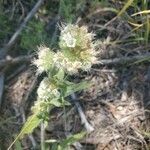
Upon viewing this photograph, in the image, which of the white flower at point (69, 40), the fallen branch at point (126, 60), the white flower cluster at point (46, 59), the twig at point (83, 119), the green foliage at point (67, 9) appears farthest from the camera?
the green foliage at point (67, 9)

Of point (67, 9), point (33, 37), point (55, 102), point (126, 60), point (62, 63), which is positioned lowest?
point (55, 102)

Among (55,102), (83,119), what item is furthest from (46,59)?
(83,119)

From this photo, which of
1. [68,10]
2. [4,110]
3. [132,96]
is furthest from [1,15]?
[132,96]

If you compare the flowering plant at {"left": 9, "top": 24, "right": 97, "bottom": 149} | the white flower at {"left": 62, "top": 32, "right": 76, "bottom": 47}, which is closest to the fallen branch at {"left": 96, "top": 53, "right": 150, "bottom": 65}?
the flowering plant at {"left": 9, "top": 24, "right": 97, "bottom": 149}

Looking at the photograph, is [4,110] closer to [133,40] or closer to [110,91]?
[110,91]

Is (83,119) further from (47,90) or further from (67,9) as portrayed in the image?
(67,9)

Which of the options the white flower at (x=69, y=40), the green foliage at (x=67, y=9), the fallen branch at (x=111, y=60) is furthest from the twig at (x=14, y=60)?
the white flower at (x=69, y=40)

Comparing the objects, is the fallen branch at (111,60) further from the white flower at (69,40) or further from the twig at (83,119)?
the white flower at (69,40)

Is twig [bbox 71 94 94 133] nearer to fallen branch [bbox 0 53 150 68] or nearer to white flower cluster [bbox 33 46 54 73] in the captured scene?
fallen branch [bbox 0 53 150 68]

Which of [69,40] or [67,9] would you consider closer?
[69,40]
